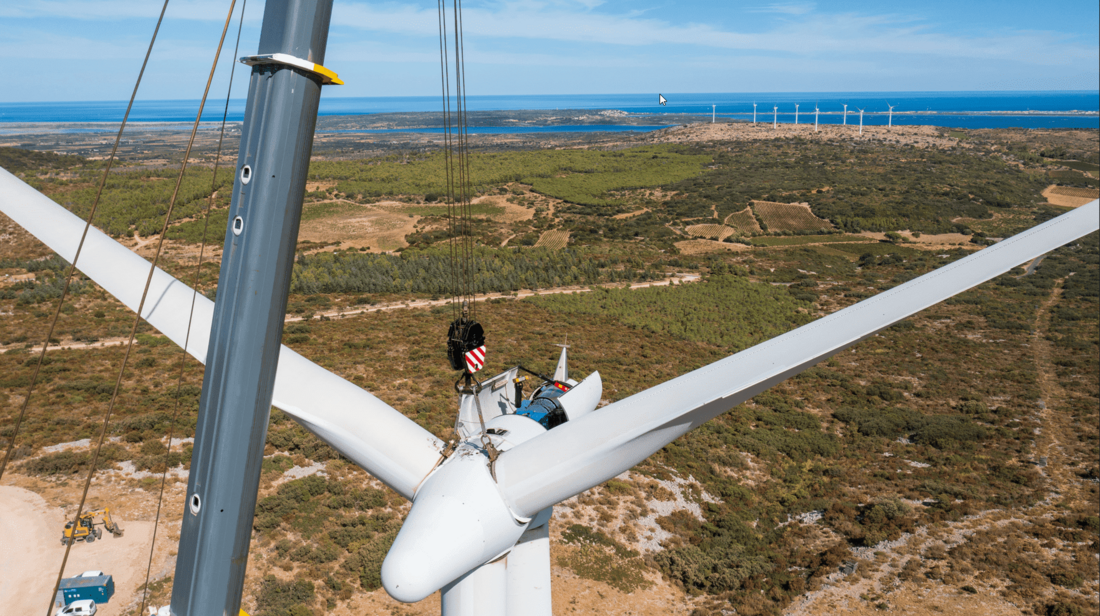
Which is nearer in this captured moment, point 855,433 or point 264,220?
point 264,220

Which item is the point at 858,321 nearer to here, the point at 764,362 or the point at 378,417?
the point at 764,362

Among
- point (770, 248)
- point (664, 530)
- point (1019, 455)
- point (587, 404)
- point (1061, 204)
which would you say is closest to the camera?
point (587, 404)

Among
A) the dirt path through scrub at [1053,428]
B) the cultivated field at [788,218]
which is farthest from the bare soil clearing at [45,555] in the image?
the cultivated field at [788,218]

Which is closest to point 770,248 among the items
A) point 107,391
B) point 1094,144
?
point 107,391

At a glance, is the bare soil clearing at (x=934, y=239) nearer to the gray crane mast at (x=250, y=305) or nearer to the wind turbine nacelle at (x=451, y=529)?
the wind turbine nacelle at (x=451, y=529)

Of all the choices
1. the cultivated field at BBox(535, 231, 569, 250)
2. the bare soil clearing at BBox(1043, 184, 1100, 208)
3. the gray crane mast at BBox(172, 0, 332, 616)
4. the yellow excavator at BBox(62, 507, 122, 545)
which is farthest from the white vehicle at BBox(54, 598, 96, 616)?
the bare soil clearing at BBox(1043, 184, 1100, 208)

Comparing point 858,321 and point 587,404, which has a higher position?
point 858,321
